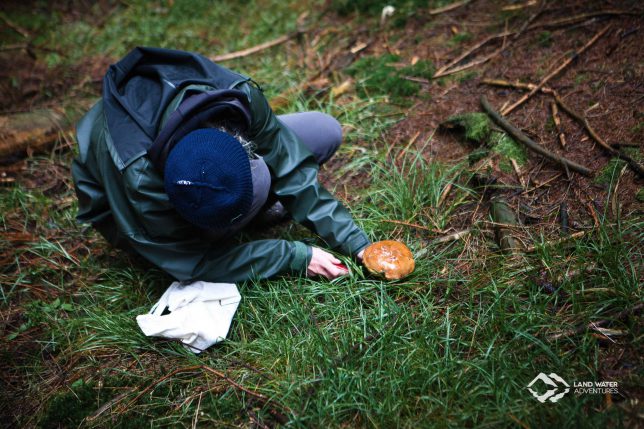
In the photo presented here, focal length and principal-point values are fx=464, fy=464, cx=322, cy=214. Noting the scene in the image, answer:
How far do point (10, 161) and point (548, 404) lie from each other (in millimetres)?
4004

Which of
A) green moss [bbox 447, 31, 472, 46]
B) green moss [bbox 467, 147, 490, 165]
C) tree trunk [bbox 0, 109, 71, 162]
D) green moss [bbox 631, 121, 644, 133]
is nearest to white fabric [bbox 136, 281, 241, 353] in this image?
green moss [bbox 467, 147, 490, 165]

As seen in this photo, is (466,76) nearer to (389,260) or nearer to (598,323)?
(389,260)

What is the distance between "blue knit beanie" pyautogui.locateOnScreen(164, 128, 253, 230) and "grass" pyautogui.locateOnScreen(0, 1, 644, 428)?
2.24 ft

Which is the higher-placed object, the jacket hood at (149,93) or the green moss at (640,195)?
the jacket hood at (149,93)

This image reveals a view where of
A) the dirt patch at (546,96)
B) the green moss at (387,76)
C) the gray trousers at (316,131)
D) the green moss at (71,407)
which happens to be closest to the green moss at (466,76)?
the dirt patch at (546,96)

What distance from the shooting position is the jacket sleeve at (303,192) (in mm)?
2379

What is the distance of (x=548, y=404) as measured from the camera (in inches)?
69.4

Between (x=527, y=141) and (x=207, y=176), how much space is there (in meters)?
1.95

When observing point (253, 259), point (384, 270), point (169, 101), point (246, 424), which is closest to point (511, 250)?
point (384, 270)

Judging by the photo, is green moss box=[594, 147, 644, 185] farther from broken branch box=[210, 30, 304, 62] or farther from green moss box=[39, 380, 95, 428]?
broken branch box=[210, 30, 304, 62]

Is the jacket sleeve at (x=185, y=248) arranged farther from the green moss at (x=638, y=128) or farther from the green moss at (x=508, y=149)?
the green moss at (x=638, y=128)

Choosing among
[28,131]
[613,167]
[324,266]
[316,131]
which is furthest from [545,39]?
[28,131]

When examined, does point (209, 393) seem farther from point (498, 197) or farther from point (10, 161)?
point (10, 161)

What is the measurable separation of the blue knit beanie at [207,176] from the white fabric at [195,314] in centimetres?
56
